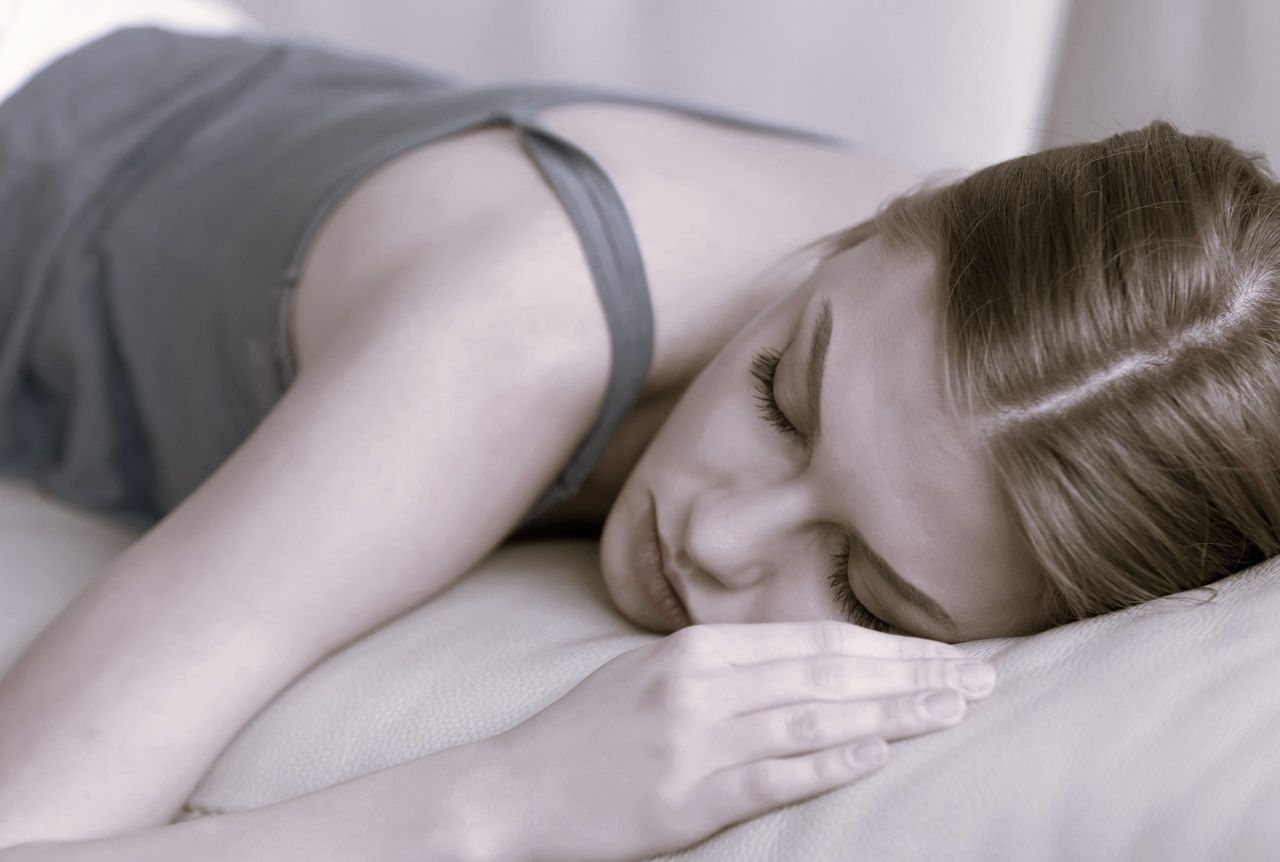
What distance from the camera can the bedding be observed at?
638 millimetres

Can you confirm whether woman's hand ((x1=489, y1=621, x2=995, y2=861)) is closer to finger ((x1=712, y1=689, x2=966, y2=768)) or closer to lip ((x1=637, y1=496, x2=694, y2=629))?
finger ((x1=712, y1=689, x2=966, y2=768))

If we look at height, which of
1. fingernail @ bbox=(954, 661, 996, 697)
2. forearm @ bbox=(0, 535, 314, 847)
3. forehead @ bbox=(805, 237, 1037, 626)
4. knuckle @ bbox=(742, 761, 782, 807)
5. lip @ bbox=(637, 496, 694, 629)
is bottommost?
forearm @ bbox=(0, 535, 314, 847)

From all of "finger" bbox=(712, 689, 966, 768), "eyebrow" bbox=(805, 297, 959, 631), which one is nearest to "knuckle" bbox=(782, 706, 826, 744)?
"finger" bbox=(712, 689, 966, 768)

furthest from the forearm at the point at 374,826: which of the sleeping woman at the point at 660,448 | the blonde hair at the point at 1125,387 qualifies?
the blonde hair at the point at 1125,387

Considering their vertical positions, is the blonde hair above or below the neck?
above

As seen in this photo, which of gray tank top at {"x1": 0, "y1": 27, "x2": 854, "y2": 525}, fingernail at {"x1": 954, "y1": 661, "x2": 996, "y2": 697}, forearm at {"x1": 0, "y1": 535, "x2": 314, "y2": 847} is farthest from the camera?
gray tank top at {"x1": 0, "y1": 27, "x2": 854, "y2": 525}

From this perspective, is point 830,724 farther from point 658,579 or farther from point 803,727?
point 658,579

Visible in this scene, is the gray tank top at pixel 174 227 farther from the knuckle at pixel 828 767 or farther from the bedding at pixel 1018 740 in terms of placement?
the knuckle at pixel 828 767

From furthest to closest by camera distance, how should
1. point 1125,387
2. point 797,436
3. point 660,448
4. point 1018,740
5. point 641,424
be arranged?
point 641,424 < point 660,448 < point 797,436 < point 1125,387 < point 1018,740

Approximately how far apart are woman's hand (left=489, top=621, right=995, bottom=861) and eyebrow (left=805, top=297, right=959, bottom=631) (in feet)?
0.25

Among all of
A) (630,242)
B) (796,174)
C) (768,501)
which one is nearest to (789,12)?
(796,174)

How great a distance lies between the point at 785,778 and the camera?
2.36 feet

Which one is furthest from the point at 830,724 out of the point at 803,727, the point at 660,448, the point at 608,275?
the point at 608,275

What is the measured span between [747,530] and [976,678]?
202mm
